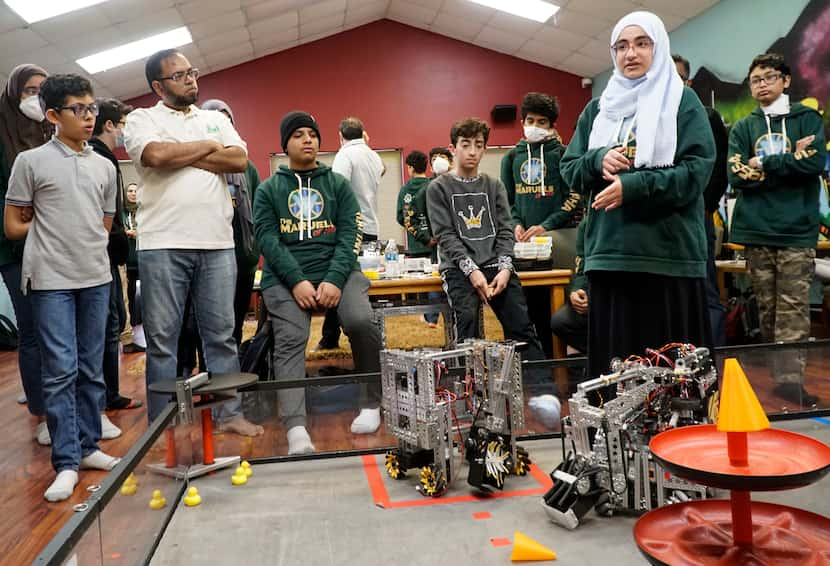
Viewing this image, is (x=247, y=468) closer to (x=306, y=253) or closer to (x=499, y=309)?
(x=306, y=253)

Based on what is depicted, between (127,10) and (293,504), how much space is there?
17.5 feet

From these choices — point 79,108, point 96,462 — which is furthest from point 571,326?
point 79,108

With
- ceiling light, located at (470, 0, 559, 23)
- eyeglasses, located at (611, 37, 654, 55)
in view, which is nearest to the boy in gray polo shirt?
Answer: eyeglasses, located at (611, 37, 654, 55)

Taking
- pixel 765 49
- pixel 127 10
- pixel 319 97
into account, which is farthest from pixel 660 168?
pixel 319 97

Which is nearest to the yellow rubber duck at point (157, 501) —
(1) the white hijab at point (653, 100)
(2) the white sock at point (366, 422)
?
(2) the white sock at point (366, 422)

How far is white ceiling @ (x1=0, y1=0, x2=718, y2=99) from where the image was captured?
5801 mm

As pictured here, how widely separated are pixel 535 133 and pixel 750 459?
274cm

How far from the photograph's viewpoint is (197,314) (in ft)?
8.09

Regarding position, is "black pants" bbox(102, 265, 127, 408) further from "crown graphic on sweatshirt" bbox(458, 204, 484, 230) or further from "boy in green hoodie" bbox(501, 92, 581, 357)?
"boy in green hoodie" bbox(501, 92, 581, 357)

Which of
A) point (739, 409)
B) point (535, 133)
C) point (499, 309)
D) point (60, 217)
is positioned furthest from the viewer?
point (535, 133)

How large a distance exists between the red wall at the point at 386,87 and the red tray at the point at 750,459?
8.43 metres

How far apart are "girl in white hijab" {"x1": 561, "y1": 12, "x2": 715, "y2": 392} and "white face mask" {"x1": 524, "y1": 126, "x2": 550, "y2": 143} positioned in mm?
1490

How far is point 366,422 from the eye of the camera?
7.88 ft

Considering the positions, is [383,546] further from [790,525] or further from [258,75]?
[258,75]
